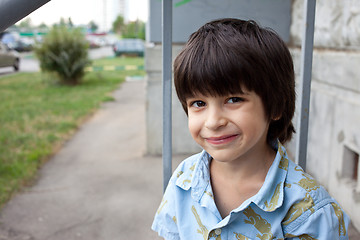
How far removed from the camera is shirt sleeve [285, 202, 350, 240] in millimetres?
1062

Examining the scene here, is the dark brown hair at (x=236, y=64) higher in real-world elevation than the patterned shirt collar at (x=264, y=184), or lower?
higher

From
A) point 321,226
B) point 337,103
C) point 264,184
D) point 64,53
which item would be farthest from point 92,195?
point 64,53

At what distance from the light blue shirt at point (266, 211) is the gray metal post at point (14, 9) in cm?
66

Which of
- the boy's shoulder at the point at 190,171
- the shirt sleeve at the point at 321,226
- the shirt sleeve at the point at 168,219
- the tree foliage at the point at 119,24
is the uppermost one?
the tree foliage at the point at 119,24

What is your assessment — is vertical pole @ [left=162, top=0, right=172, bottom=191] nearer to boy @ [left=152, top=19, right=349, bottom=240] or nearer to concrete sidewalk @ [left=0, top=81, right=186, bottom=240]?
boy @ [left=152, top=19, right=349, bottom=240]

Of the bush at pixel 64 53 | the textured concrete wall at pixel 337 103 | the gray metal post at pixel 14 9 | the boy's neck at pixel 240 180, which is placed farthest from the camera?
the bush at pixel 64 53

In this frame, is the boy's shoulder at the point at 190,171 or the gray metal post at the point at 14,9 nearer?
the gray metal post at the point at 14,9

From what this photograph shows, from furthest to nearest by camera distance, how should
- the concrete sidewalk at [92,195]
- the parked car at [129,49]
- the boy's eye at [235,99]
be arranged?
the parked car at [129,49] → the concrete sidewalk at [92,195] → the boy's eye at [235,99]

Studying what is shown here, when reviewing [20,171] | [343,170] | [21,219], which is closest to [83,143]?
[20,171]

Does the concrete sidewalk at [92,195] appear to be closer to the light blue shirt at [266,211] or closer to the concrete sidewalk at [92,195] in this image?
the concrete sidewalk at [92,195]

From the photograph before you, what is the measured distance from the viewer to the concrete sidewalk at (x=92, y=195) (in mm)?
2978

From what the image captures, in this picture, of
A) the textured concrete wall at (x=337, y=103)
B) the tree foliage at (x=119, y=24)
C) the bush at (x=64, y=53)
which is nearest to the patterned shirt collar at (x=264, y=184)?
the textured concrete wall at (x=337, y=103)

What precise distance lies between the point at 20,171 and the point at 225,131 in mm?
3510

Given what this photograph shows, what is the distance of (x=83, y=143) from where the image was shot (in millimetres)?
5383
